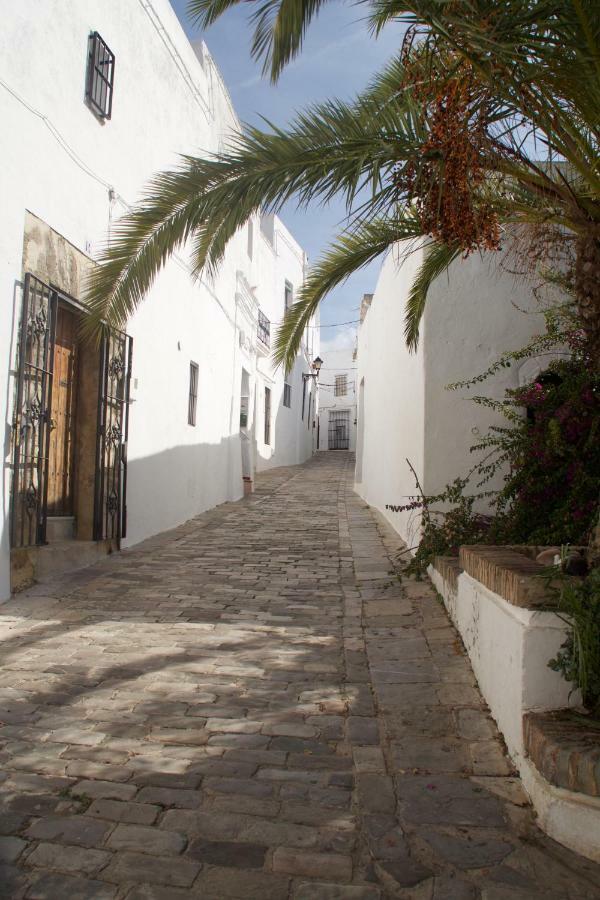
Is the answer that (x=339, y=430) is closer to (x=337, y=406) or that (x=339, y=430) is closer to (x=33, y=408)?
(x=337, y=406)

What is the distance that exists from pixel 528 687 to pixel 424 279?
4.34 meters

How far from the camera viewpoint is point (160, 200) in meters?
4.46

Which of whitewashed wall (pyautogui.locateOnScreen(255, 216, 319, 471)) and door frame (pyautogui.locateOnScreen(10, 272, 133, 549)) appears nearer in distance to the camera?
door frame (pyautogui.locateOnScreen(10, 272, 133, 549))

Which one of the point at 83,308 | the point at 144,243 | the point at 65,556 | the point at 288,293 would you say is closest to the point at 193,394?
the point at 83,308

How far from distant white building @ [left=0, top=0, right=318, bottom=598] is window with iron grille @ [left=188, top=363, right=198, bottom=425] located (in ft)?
0.07

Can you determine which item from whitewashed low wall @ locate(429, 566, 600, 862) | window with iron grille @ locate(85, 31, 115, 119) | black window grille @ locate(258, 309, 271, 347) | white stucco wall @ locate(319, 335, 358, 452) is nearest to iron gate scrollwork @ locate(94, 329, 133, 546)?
window with iron grille @ locate(85, 31, 115, 119)

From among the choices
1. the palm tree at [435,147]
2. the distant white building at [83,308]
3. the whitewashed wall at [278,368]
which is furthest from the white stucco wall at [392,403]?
the whitewashed wall at [278,368]

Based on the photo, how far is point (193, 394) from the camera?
10461 millimetres

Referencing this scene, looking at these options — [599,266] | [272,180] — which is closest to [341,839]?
[599,266]

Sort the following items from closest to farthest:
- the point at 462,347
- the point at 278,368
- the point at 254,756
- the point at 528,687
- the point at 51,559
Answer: the point at 528,687 → the point at 254,756 → the point at 51,559 → the point at 462,347 → the point at 278,368

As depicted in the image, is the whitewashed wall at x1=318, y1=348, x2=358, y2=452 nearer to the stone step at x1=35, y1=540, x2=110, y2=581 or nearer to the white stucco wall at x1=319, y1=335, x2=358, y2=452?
the white stucco wall at x1=319, y1=335, x2=358, y2=452

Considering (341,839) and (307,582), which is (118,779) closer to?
(341,839)

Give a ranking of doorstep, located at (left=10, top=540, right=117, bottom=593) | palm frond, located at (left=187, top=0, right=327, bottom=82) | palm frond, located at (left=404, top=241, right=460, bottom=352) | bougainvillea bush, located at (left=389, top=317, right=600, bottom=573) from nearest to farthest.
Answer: palm frond, located at (left=187, top=0, right=327, bottom=82)
bougainvillea bush, located at (left=389, top=317, right=600, bottom=573)
doorstep, located at (left=10, top=540, right=117, bottom=593)
palm frond, located at (left=404, top=241, right=460, bottom=352)

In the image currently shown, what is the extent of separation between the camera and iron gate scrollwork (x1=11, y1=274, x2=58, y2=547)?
5.21 meters
